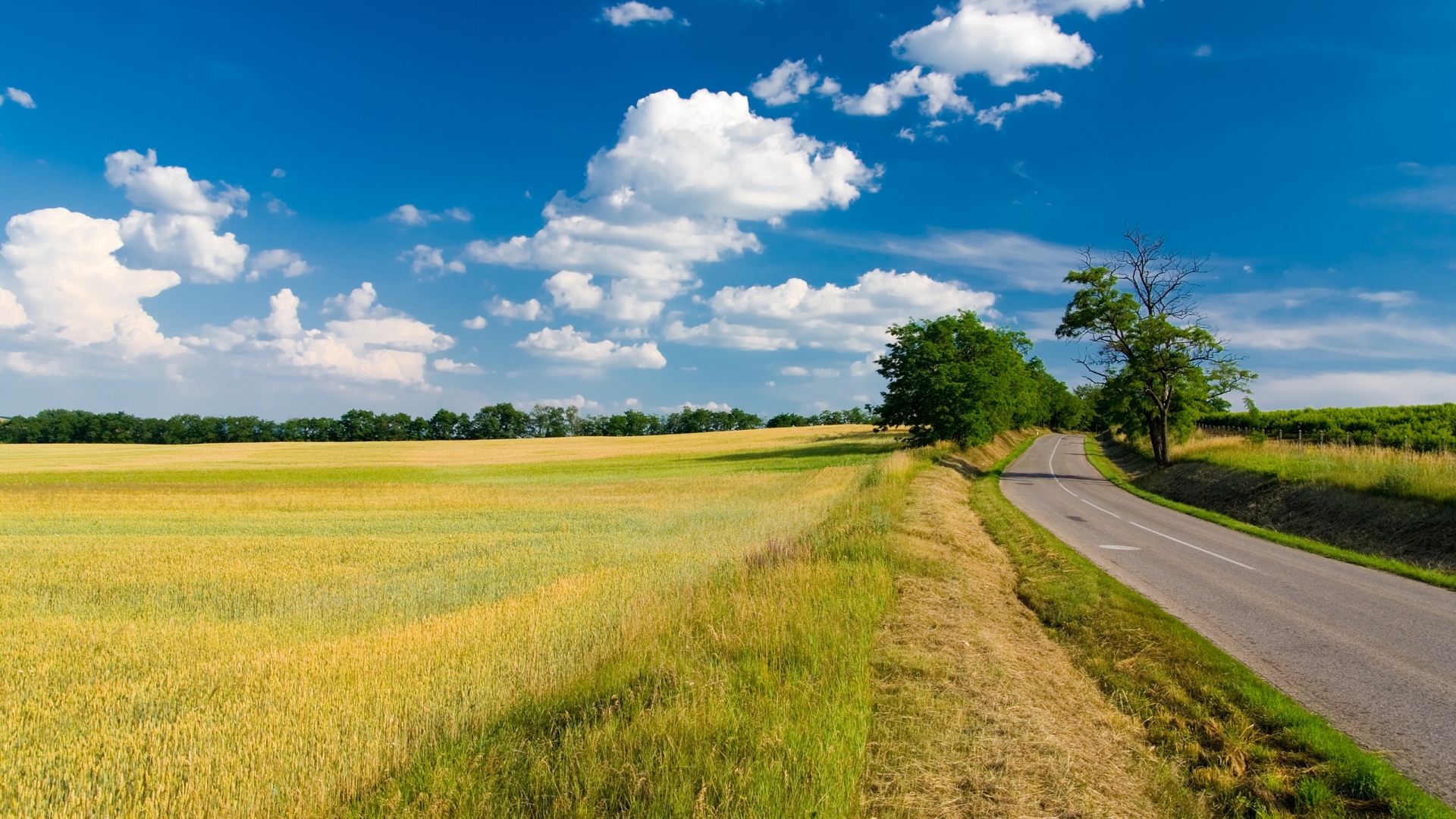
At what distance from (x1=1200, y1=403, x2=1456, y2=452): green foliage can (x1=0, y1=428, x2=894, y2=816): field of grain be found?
26745mm

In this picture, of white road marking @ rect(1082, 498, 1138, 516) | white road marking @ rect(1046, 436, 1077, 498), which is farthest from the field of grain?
white road marking @ rect(1046, 436, 1077, 498)

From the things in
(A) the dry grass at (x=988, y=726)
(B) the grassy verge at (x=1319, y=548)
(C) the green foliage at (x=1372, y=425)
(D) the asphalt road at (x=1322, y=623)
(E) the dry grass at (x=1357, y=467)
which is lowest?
(B) the grassy verge at (x=1319, y=548)

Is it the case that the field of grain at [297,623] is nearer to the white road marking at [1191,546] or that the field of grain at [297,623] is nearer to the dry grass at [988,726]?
Result: the dry grass at [988,726]

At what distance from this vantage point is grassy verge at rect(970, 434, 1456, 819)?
16.6ft

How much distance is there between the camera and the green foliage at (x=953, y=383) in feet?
161

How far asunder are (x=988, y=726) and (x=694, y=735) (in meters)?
2.36

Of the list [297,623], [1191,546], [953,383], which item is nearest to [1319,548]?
[1191,546]

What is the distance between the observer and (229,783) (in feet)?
16.9

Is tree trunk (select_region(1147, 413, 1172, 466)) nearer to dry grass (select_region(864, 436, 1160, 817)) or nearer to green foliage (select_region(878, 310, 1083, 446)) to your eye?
green foliage (select_region(878, 310, 1083, 446))

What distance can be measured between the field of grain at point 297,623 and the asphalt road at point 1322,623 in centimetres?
686

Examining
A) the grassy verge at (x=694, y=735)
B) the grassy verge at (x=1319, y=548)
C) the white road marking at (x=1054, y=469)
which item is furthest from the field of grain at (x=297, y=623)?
the grassy verge at (x=1319, y=548)

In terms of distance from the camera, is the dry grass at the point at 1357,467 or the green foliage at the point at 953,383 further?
the green foliage at the point at 953,383

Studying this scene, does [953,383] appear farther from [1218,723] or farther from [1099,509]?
[1218,723]

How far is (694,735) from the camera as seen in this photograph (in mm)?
5113
